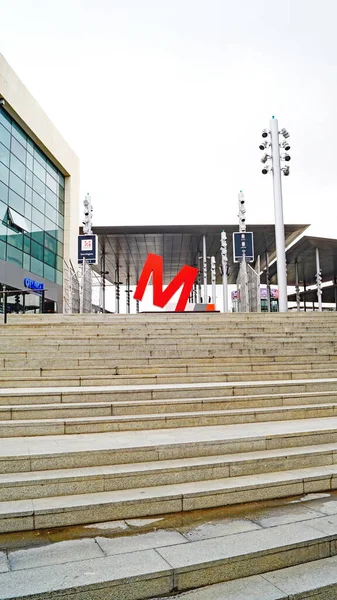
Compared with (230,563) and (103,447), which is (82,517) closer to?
(103,447)

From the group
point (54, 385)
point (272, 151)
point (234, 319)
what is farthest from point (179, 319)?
point (272, 151)

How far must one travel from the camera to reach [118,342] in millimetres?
10625

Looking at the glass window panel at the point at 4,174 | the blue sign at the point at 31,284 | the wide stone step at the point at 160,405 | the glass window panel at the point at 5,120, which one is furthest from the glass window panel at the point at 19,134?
the wide stone step at the point at 160,405

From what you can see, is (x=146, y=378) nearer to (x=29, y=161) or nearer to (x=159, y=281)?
(x=159, y=281)

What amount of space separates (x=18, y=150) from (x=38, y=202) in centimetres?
355

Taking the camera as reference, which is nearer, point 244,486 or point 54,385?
point 244,486

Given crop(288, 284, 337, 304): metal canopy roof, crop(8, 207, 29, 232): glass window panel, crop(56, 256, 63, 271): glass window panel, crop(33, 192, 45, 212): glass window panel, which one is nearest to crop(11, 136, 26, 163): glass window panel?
crop(33, 192, 45, 212): glass window panel

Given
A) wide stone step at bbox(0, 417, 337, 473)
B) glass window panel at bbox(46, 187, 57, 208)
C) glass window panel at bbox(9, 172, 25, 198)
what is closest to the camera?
wide stone step at bbox(0, 417, 337, 473)

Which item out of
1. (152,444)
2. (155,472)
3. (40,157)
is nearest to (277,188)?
(40,157)

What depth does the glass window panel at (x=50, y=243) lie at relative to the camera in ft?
99.3

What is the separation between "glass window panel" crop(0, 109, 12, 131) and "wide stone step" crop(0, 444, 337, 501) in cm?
2496

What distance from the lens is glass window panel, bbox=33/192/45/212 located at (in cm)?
2883

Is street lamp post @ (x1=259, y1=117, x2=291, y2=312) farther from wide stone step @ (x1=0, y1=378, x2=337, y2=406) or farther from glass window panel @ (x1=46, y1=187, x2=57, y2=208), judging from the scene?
glass window panel @ (x1=46, y1=187, x2=57, y2=208)

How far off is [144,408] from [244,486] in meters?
2.25
